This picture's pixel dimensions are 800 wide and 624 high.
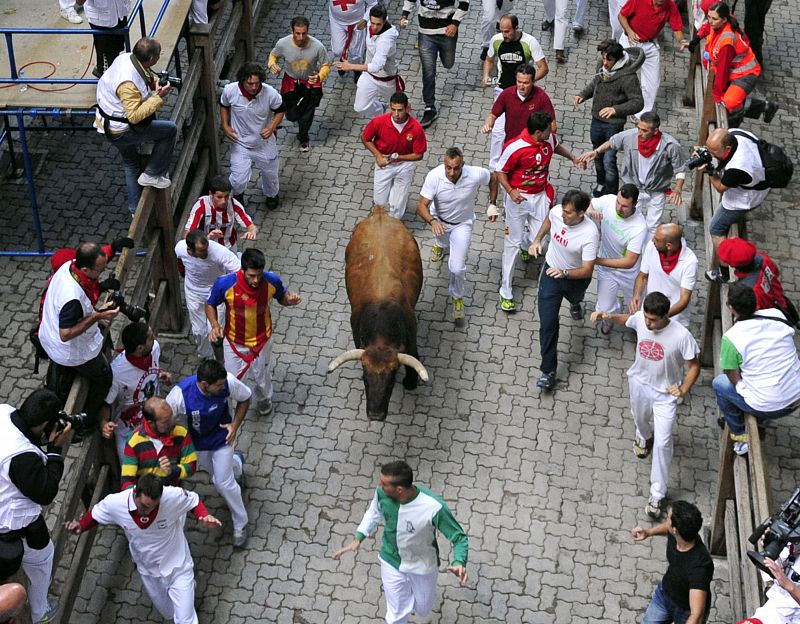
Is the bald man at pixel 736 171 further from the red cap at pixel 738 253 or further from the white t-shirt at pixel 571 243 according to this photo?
the white t-shirt at pixel 571 243

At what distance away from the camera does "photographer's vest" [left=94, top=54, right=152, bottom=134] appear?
39.1ft

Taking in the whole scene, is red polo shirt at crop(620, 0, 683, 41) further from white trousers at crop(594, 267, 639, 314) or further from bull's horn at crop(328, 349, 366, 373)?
bull's horn at crop(328, 349, 366, 373)

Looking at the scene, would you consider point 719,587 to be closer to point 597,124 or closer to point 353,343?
point 353,343

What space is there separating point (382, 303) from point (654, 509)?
3343mm

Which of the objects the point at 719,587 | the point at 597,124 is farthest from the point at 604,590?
the point at 597,124

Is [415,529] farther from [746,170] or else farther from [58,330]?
[746,170]

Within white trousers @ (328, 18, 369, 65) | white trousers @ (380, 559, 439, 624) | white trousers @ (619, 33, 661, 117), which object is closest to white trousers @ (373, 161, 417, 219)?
white trousers @ (328, 18, 369, 65)

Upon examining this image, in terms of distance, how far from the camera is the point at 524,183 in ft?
43.8

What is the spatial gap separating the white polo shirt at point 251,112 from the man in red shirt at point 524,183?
9.61 ft

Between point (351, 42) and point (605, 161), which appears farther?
point (351, 42)

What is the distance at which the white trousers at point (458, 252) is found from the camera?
1334 cm

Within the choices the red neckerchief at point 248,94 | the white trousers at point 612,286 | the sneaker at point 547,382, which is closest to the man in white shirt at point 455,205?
the sneaker at point 547,382

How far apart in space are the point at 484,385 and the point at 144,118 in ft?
14.7

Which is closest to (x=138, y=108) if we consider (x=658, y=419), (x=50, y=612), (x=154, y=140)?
(x=154, y=140)
